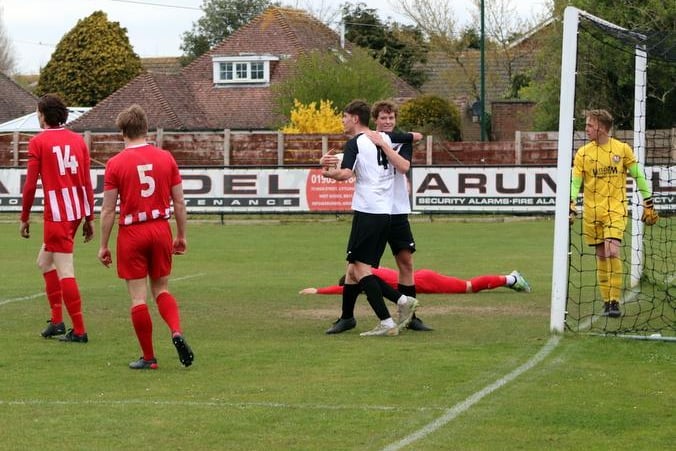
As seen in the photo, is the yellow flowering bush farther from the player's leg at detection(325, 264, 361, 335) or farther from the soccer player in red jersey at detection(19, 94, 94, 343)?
the soccer player in red jersey at detection(19, 94, 94, 343)

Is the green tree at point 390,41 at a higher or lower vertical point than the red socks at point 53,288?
higher

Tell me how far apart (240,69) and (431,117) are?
14.5 metres

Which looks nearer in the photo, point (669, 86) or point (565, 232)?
point (565, 232)

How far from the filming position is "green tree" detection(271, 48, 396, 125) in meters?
50.0

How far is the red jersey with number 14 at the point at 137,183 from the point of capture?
9562mm

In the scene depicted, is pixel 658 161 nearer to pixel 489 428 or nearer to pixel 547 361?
→ pixel 547 361

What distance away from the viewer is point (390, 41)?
70.7 meters

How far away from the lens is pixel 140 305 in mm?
9695

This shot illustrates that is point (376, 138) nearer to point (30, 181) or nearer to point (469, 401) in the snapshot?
point (30, 181)

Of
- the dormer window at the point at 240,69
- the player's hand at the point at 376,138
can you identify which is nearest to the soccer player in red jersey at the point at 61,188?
the player's hand at the point at 376,138

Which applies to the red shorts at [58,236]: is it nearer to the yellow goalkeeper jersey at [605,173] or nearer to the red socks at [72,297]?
the red socks at [72,297]

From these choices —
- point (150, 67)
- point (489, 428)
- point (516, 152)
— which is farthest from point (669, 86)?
point (150, 67)

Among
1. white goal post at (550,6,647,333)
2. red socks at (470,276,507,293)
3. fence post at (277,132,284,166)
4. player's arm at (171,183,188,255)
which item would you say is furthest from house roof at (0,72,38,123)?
player's arm at (171,183,188,255)

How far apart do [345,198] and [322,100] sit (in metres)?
18.1
